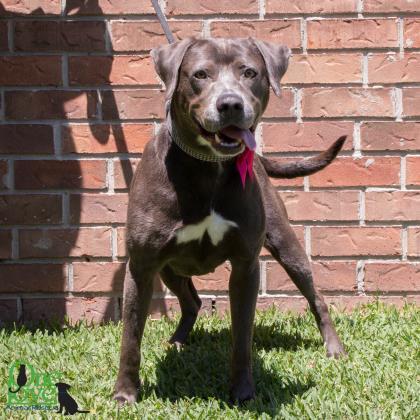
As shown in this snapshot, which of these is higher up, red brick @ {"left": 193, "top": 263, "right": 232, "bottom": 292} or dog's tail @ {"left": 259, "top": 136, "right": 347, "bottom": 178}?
dog's tail @ {"left": 259, "top": 136, "right": 347, "bottom": 178}

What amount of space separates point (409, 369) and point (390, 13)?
1966 mm

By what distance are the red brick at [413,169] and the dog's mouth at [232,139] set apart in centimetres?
162

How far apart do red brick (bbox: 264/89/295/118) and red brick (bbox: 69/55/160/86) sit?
0.66m

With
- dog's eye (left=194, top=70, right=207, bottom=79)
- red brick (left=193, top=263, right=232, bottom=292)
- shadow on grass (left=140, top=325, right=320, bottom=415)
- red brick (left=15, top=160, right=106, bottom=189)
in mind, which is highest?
dog's eye (left=194, top=70, right=207, bottom=79)

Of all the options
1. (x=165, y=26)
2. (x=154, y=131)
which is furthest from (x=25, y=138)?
(x=165, y=26)

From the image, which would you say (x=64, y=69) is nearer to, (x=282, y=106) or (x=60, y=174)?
(x=60, y=174)

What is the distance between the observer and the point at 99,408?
116 inches

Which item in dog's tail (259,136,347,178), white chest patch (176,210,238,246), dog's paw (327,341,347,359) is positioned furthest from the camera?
dog's tail (259,136,347,178)

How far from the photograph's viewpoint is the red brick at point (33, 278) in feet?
13.7

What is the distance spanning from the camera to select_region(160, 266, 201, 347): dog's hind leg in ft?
12.4

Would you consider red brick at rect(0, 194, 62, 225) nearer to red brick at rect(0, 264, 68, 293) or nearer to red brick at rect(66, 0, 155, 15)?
red brick at rect(0, 264, 68, 293)

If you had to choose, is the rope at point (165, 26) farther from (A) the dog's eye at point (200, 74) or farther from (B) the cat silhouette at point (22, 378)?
(B) the cat silhouette at point (22, 378)

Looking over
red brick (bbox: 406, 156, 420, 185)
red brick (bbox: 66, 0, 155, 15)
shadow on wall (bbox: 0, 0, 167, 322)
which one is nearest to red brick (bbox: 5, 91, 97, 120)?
shadow on wall (bbox: 0, 0, 167, 322)

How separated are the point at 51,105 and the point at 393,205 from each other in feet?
6.60
